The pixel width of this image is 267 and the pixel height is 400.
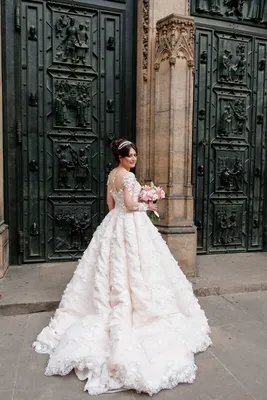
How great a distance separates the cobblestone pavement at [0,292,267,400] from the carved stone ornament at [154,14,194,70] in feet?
12.1

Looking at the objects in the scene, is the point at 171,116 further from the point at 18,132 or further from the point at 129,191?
the point at 18,132

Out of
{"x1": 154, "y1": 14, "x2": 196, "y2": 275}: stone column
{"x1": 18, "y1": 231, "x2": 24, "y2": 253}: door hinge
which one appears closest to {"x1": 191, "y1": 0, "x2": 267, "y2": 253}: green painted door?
{"x1": 154, "y1": 14, "x2": 196, "y2": 275}: stone column

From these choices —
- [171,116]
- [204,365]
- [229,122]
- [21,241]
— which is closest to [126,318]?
[204,365]

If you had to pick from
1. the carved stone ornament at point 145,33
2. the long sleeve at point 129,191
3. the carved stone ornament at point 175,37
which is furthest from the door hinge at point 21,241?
the carved stone ornament at point 175,37

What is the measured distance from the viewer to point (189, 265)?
16.8 feet

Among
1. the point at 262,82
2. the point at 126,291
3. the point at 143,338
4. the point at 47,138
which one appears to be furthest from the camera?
the point at 262,82

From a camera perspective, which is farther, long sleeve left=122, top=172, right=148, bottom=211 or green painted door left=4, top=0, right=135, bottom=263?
green painted door left=4, top=0, right=135, bottom=263

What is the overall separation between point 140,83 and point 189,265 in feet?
10.1

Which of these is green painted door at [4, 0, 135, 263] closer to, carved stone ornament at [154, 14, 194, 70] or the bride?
carved stone ornament at [154, 14, 194, 70]

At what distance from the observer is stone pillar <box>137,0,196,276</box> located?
491cm

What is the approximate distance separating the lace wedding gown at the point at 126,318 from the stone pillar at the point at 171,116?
4.63 feet

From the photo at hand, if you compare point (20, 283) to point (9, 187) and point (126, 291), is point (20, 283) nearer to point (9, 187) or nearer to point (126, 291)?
point (9, 187)

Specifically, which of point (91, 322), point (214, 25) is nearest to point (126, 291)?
point (91, 322)

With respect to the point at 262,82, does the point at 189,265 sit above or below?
below
